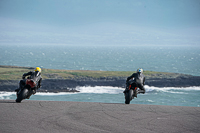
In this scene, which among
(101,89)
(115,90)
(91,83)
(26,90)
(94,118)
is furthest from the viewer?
(91,83)

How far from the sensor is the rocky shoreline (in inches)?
2327

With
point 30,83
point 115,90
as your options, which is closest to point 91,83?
point 115,90

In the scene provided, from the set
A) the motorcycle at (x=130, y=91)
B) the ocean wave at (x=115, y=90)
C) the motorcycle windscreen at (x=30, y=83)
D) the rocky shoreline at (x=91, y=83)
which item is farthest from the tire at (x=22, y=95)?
the rocky shoreline at (x=91, y=83)

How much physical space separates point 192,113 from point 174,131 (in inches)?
119

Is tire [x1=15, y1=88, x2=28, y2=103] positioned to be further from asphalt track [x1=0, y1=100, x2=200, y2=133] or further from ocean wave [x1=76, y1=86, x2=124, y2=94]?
ocean wave [x1=76, y1=86, x2=124, y2=94]

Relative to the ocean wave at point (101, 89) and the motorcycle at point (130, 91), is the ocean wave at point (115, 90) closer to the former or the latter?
the ocean wave at point (101, 89)

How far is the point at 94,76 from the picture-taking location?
7394 cm

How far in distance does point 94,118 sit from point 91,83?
185 feet

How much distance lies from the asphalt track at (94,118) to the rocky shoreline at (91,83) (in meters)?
45.2

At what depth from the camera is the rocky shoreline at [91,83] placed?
194ft

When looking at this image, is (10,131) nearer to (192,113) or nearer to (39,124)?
(39,124)

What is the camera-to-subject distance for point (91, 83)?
66812 millimetres

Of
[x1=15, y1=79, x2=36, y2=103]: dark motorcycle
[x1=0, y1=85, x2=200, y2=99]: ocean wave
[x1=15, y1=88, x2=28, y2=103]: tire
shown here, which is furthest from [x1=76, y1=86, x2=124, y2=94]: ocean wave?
[x1=15, y1=88, x2=28, y2=103]: tire

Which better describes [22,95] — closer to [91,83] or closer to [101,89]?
[101,89]
